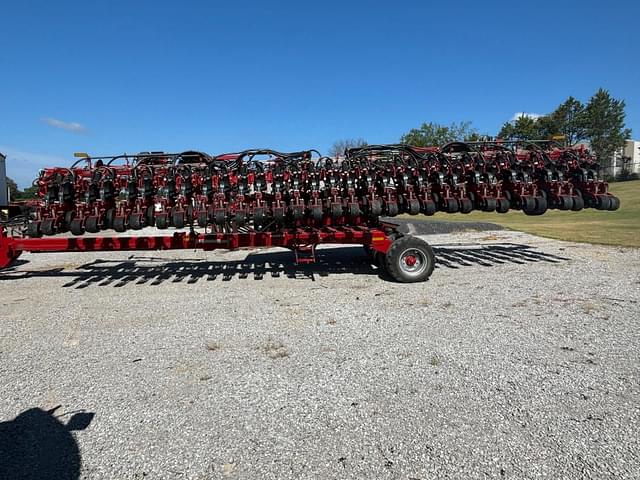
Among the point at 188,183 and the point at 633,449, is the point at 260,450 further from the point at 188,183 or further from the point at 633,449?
the point at 188,183

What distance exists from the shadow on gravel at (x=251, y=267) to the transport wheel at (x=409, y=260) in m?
0.59

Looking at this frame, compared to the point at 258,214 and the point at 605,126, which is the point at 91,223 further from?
the point at 605,126

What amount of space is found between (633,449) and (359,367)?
2.22 metres

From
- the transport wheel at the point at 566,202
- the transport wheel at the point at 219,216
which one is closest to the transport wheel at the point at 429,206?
the transport wheel at the point at 566,202

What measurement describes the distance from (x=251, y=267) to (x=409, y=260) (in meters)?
3.82

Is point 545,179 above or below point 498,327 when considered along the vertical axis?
above

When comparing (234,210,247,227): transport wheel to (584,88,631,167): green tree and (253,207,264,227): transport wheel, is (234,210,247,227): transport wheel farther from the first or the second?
(584,88,631,167): green tree

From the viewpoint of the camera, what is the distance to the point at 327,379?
13.1 feet

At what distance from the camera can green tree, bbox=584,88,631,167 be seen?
63312 mm

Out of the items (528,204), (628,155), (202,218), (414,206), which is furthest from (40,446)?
(628,155)

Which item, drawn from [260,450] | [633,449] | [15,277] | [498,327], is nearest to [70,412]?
[260,450]

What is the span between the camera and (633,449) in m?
2.83

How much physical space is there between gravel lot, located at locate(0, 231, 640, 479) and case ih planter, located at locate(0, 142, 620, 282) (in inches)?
36.8

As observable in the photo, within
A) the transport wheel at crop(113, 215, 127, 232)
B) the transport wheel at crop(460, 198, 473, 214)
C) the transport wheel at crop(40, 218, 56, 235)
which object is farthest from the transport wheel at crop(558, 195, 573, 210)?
the transport wheel at crop(40, 218, 56, 235)
